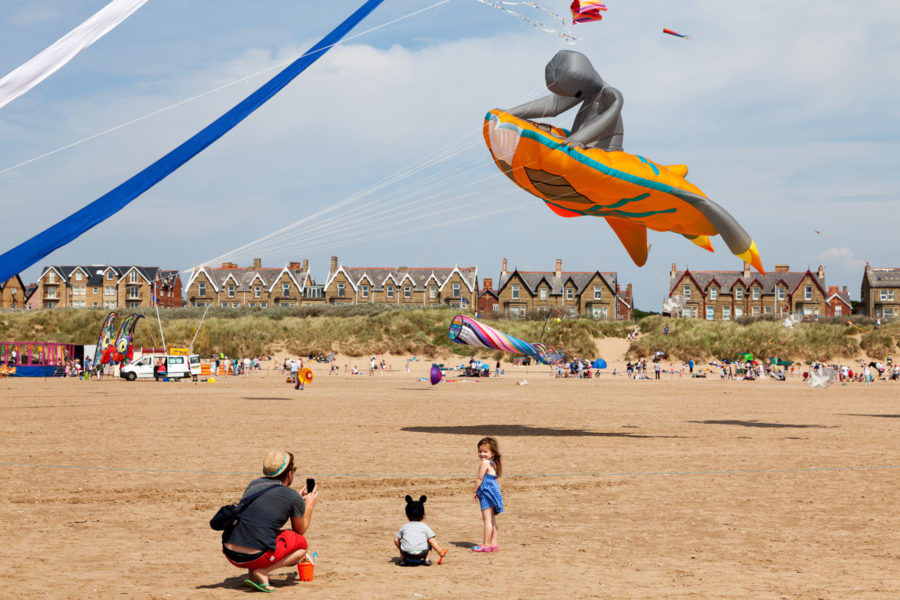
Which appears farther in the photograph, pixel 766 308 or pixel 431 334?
pixel 766 308

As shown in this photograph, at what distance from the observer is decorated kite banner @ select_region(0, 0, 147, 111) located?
765cm

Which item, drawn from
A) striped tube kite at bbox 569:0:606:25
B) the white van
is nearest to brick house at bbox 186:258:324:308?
the white van

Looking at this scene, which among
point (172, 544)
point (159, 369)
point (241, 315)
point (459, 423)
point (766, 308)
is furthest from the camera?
point (766, 308)

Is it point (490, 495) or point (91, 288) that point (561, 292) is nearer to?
point (91, 288)

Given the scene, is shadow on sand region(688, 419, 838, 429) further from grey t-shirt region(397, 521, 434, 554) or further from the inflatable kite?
grey t-shirt region(397, 521, 434, 554)

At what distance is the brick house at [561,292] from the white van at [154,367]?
56162mm

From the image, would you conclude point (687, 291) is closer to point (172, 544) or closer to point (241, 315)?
point (241, 315)

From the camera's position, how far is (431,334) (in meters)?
79.7

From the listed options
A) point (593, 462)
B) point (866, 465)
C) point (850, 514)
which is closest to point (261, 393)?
point (593, 462)

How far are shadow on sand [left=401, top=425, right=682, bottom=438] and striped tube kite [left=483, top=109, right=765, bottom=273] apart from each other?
513 centimetres

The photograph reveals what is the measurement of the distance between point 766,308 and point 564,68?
98.3m

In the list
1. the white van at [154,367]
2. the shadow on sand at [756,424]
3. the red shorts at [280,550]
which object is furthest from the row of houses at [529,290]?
the red shorts at [280,550]

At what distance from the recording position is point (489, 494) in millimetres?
9117

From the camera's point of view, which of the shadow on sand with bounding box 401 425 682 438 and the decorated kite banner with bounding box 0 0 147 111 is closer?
the decorated kite banner with bounding box 0 0 147 111
